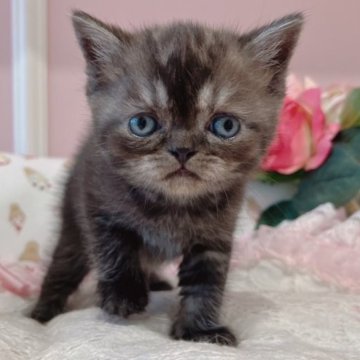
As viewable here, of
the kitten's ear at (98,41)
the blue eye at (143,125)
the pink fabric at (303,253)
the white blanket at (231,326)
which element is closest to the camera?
the white blanket at (231,326)

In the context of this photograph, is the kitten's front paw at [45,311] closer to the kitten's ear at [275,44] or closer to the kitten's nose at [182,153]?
the kitten's nose at [182,153]

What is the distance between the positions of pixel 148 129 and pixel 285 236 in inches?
26.1

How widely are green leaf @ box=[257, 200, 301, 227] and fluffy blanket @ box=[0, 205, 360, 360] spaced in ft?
0.46

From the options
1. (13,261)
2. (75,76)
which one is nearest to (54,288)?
(13,261)

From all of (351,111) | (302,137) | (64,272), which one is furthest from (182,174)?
(351,111)

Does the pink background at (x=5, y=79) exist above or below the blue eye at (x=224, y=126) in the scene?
below

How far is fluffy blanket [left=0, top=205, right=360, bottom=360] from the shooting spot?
2.89ft

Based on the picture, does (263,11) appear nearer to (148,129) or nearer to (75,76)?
(75,76)

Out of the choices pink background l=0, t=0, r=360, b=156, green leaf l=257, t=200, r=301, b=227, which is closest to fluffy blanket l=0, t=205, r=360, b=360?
green leaf l=257, t=200, r=301, b=227

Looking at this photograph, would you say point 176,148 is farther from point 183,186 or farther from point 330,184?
point 330,184

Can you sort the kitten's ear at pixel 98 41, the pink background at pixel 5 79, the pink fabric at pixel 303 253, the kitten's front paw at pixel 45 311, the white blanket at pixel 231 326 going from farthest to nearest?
the pink background at pixel 5 79 < the pink fabric at pixel 303 253 < the kitten's front paw at pixel 45 311 < the kitten's ear at pixel 98 41 < the white blanket at pixel 231 326

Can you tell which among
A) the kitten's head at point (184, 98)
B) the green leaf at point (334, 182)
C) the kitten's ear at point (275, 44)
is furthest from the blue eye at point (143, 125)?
the green leaf at point (334, 182)

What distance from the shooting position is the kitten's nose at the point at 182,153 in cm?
93

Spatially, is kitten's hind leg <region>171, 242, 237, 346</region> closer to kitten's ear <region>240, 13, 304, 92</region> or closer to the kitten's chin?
the kitten's chin
